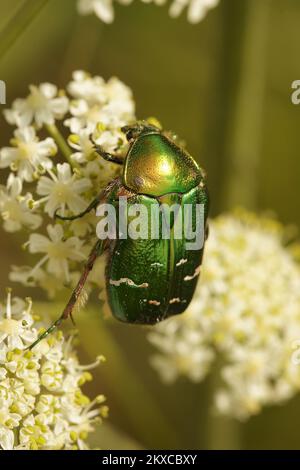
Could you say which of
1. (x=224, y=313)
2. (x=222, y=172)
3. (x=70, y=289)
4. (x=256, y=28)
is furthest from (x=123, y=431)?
(x=256, y=28)

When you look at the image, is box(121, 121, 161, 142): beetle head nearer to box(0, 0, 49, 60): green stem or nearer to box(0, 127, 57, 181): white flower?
box(0, 127, 57, 181): white flower

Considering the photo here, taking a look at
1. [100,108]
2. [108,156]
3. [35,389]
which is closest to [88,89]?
[100,108]

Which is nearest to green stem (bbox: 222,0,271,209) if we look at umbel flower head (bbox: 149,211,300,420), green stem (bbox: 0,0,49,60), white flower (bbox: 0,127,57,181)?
umbel flower head (bbox: 149,211,300,420)

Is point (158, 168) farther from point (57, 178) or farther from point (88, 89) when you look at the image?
point (88, 89)

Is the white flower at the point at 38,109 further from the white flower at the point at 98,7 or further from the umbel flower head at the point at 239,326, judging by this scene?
the umbel flower head at the point at 239,326

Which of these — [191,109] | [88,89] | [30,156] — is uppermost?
[191,109]
